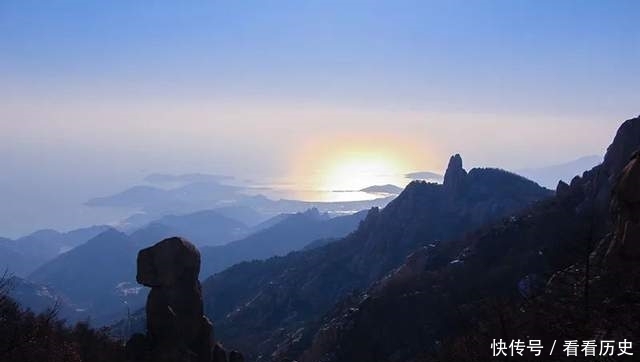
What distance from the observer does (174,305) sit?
49531 mm

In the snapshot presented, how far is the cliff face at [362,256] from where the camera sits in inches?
5517

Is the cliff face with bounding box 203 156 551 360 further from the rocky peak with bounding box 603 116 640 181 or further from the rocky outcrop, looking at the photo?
the rocky outcrop

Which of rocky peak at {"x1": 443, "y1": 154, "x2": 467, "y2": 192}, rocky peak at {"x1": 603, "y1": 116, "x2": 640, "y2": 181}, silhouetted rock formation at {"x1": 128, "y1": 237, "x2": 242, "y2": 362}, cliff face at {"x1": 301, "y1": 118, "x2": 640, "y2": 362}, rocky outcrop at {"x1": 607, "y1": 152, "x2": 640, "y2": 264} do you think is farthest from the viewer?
rocky peak at {"x1": 443, "y1": 154, "x2": 467, "y2": 192}

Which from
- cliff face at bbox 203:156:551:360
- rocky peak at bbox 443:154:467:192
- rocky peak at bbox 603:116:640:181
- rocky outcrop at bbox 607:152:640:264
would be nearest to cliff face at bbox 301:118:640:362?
rocky outcrop at bbox 607:152:640:264

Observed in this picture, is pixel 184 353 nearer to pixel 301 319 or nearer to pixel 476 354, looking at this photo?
pixel 476 354

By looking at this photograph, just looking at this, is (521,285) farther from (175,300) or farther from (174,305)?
(174,305)

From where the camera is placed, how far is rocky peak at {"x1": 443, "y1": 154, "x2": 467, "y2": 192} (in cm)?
16339

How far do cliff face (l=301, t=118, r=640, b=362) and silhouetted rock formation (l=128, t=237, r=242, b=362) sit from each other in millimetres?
19895

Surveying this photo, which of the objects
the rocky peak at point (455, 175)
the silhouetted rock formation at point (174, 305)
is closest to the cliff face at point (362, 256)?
the rocky peak at point (455, 175)

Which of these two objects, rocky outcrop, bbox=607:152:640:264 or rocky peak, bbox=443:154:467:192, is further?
rocky peak, bbox=443:154:467:192

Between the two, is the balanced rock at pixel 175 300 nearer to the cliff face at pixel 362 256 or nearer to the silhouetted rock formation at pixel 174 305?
the silhouetted rock formation at pixel 174 305

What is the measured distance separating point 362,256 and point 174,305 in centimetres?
10833

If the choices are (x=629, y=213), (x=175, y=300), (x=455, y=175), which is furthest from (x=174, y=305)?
(x=455, y=175)

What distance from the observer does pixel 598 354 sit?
994 inches
